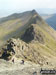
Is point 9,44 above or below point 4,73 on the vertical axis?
above

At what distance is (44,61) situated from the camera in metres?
195

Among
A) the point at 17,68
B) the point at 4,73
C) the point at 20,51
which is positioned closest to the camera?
the point at 4,73

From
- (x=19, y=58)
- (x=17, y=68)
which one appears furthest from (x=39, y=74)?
(x=19, y=58)

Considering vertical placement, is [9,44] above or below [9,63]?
above

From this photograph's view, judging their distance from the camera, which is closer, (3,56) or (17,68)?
(17,68)

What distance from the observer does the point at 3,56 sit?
178750 millimetres

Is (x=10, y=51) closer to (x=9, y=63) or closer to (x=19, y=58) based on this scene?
(x=19, y=58)

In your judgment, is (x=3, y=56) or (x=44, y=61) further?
(x=44, y=61)

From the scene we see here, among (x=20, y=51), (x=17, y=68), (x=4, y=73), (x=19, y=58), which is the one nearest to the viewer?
(x=4, y=73)

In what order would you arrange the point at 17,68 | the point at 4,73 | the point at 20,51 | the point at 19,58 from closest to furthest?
the point at 4,73
the point at 17,68
the point at 19,58
the point at 20,51

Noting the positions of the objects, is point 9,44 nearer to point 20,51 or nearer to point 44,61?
point 20,51

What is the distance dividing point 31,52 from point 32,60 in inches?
557

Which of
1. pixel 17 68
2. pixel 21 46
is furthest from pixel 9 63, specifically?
pixel 21 46

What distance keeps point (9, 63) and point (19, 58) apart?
17.2 metres
